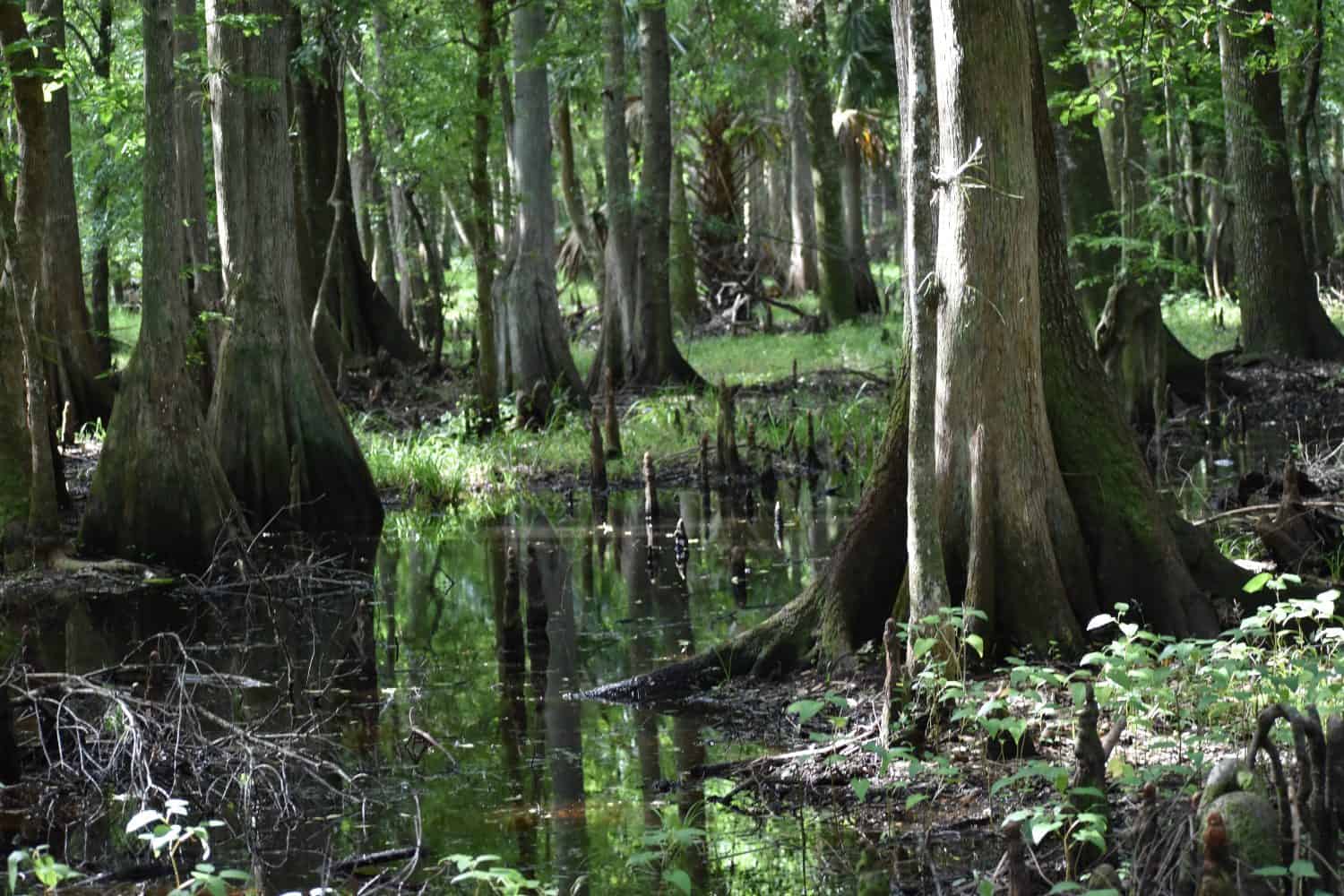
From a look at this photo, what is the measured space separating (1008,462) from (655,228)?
1530cm

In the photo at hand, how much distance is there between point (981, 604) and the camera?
688 cm

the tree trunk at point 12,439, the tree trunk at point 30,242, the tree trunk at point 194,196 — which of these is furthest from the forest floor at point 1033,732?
the tree trunk at point 194,196

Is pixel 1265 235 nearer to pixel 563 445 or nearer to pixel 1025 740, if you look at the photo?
pixel 563 445

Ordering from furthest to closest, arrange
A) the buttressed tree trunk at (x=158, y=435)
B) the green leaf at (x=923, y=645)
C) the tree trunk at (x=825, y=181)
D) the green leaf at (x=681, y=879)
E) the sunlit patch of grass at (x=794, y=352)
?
the tree trunk at (x=825, y=181), the sunlit patch of grass at (x=794, y=352), the buttressed tree trunk at (x=158, y=435), the green leaf at (x=923, y=645), the green leaf at (x=681, y=879)

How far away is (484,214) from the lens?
16875 mm

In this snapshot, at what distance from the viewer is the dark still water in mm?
5770

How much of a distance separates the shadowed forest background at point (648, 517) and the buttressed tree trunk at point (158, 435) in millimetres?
33

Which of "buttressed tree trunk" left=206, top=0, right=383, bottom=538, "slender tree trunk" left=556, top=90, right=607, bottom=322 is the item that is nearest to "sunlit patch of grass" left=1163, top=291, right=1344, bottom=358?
"slender tree trunk" left=556, top=90, right=607, bottom=322

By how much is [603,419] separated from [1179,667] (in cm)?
1300

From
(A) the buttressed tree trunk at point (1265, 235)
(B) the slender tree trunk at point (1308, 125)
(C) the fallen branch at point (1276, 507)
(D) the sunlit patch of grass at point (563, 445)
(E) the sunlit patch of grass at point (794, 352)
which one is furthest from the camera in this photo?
(E) the sunlit patch of grass at point (794, 352)

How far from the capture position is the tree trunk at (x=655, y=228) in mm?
21109

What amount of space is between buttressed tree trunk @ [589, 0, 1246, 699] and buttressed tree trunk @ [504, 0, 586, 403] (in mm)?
11129

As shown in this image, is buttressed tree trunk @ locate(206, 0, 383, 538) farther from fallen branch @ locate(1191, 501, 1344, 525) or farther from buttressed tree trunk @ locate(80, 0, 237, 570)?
fallen branch @ locate(1191, 501, 1344, 525)

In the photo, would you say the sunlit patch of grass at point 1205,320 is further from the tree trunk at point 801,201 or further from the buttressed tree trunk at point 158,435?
the buttressed tree trunk at point 158,435
